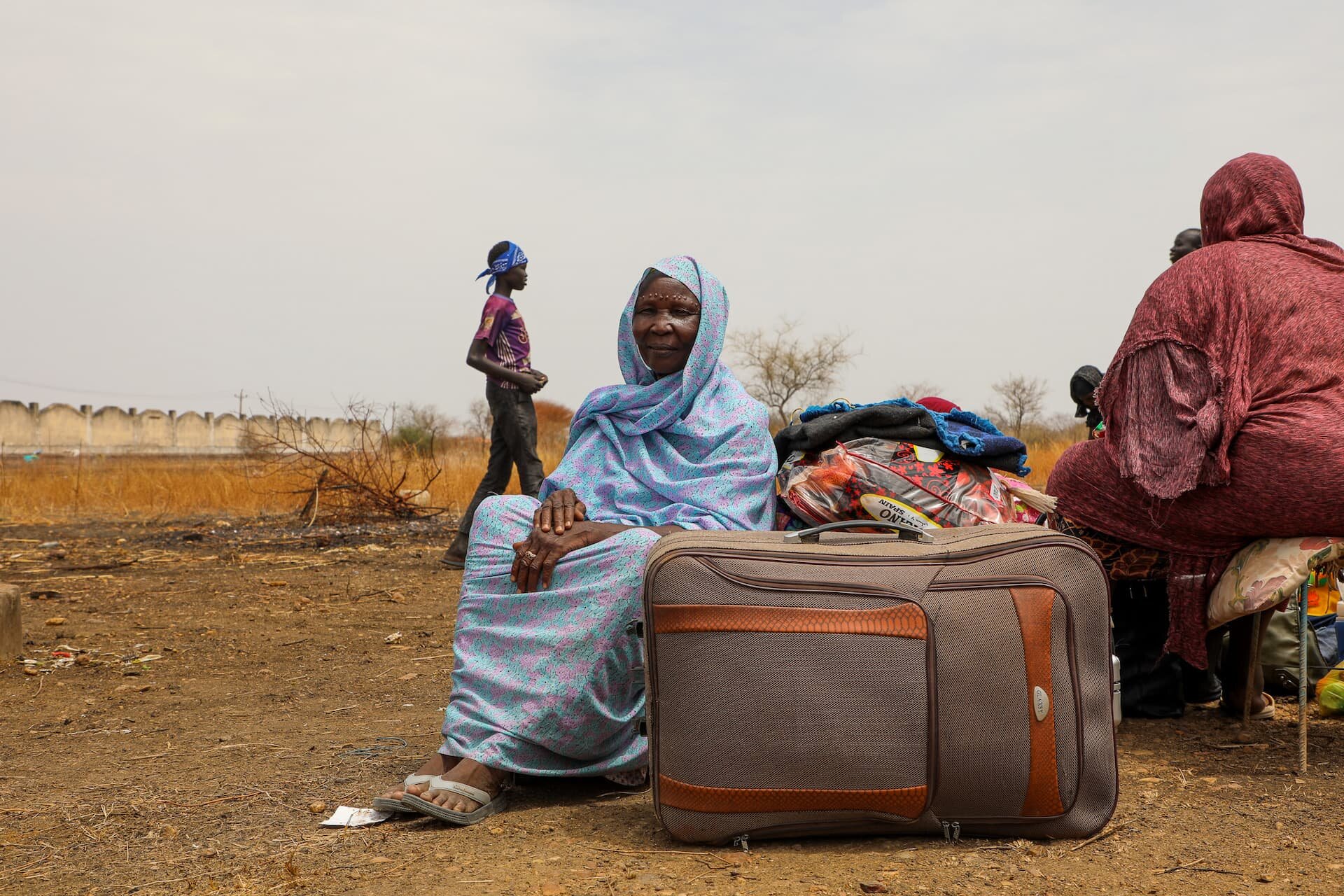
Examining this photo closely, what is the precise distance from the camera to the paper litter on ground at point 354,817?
2750mm

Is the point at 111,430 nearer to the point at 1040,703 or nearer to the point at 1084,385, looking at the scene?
the point at 1084,385

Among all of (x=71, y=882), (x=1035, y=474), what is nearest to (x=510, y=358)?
(x=71, y=882)

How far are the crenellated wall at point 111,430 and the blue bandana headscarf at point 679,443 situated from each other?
3771 cm

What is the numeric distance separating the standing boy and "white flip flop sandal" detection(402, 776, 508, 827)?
17.1ft

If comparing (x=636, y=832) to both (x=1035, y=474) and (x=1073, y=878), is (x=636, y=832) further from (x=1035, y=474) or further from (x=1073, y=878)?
(x=1035, y=474)

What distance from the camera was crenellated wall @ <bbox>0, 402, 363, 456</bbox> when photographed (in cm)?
4484

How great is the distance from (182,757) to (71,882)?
3.91ft

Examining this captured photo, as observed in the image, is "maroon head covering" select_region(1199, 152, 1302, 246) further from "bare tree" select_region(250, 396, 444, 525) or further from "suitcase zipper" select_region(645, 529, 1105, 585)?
"bare tree" select_region(250, 396, 444, 525)

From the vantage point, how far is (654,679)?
8.18 feet

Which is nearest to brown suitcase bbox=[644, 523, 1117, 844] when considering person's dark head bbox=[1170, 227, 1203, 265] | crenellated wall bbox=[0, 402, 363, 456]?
person's dark head bbox=[1170, 227, 1203, 265]

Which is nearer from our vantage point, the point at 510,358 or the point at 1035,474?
the point at 510,358

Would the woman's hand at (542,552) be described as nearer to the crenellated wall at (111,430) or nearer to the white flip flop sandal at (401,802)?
the white flip flop sandal at (401,802)

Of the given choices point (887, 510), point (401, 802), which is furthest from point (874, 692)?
point (401, 802)

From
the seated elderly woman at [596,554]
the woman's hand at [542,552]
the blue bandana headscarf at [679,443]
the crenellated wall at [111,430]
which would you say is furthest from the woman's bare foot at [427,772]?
the crenellated wall at [111,430]
